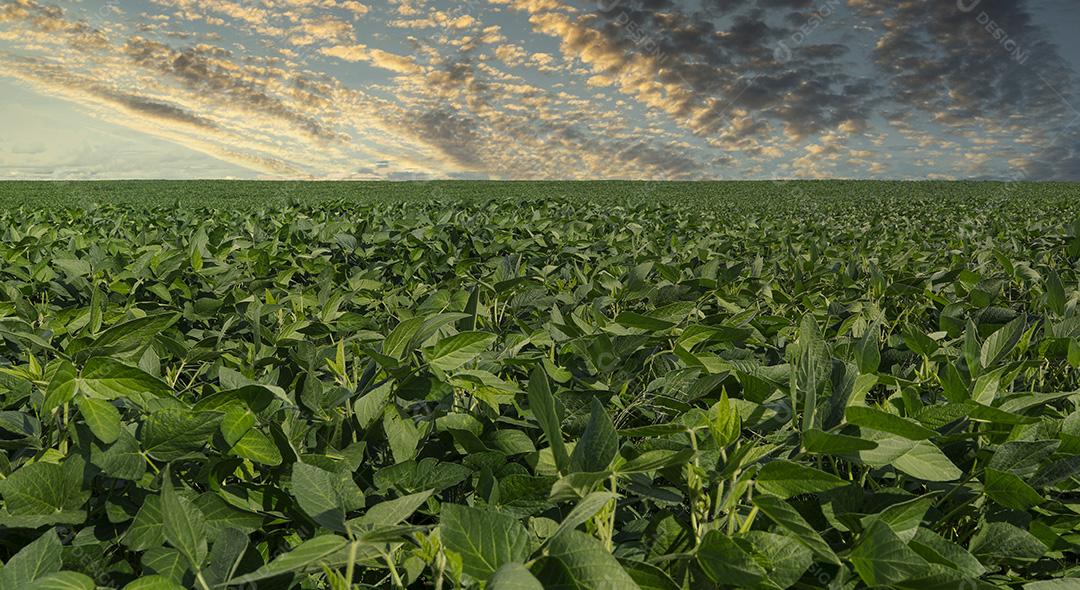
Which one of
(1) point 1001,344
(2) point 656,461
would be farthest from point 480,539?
(1) point 1001,344

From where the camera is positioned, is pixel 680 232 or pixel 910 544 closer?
pixel 910 544

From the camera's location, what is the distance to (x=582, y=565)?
750 mm

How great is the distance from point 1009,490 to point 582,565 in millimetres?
788

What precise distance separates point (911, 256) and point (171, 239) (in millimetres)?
5676

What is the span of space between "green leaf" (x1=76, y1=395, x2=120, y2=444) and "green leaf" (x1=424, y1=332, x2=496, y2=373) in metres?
0.53

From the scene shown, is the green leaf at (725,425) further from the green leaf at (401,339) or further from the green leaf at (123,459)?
the green leaf at (123,459)

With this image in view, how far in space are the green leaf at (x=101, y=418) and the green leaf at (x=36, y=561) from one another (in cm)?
16

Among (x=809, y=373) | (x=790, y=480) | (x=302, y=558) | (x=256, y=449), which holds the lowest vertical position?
(x=256, y=449)

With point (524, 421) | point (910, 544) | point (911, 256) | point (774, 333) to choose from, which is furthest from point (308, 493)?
point (911, 256)

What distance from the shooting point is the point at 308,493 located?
0.92m

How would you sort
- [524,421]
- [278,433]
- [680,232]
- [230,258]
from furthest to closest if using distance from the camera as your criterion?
[680,232] < [230,258] < [524,421] < [278,433]

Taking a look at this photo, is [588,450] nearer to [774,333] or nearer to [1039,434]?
[1039,434]

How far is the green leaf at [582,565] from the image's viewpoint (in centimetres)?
74

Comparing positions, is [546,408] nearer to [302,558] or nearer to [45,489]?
[302,558]
